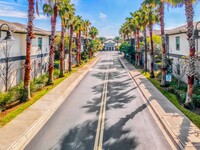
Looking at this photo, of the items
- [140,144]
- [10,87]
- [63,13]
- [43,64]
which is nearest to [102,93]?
[10,87]

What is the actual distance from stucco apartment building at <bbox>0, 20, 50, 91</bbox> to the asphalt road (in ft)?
25.4

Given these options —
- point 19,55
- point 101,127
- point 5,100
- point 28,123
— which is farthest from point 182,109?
point 19,55

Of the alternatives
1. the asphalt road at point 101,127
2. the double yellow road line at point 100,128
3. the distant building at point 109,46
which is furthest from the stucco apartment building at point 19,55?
the distant building at point 109,46

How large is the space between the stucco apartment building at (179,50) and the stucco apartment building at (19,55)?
18.8 m

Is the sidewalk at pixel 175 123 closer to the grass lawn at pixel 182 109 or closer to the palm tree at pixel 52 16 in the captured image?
the grass lawn at pixel 182 109

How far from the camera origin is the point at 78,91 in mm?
22281

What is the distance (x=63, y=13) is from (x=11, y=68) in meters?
10.4

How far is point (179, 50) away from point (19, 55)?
20.1m

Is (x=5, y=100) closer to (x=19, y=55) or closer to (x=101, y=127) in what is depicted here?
(x=19, y=55)

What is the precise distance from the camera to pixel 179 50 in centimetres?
2736

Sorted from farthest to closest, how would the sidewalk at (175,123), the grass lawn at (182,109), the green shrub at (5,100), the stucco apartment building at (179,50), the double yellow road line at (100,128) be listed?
the stucco apartment building at (179,50) → the green shrub at (5,100) → the grass lawn at (182,109) → the sidewalk at (175,123) → the double yellow road line at (100,128)

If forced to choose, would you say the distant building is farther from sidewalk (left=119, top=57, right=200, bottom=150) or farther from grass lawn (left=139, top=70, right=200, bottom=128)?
sidewalk (left=119, top=57, right=200, bottom=150)

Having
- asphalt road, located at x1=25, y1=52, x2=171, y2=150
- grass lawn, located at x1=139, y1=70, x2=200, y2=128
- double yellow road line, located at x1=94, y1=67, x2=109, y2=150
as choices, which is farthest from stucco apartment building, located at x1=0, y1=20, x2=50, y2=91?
grass lawn, located at x1=139, y1=70, x2=200, y2=128

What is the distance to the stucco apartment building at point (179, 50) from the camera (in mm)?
25281
